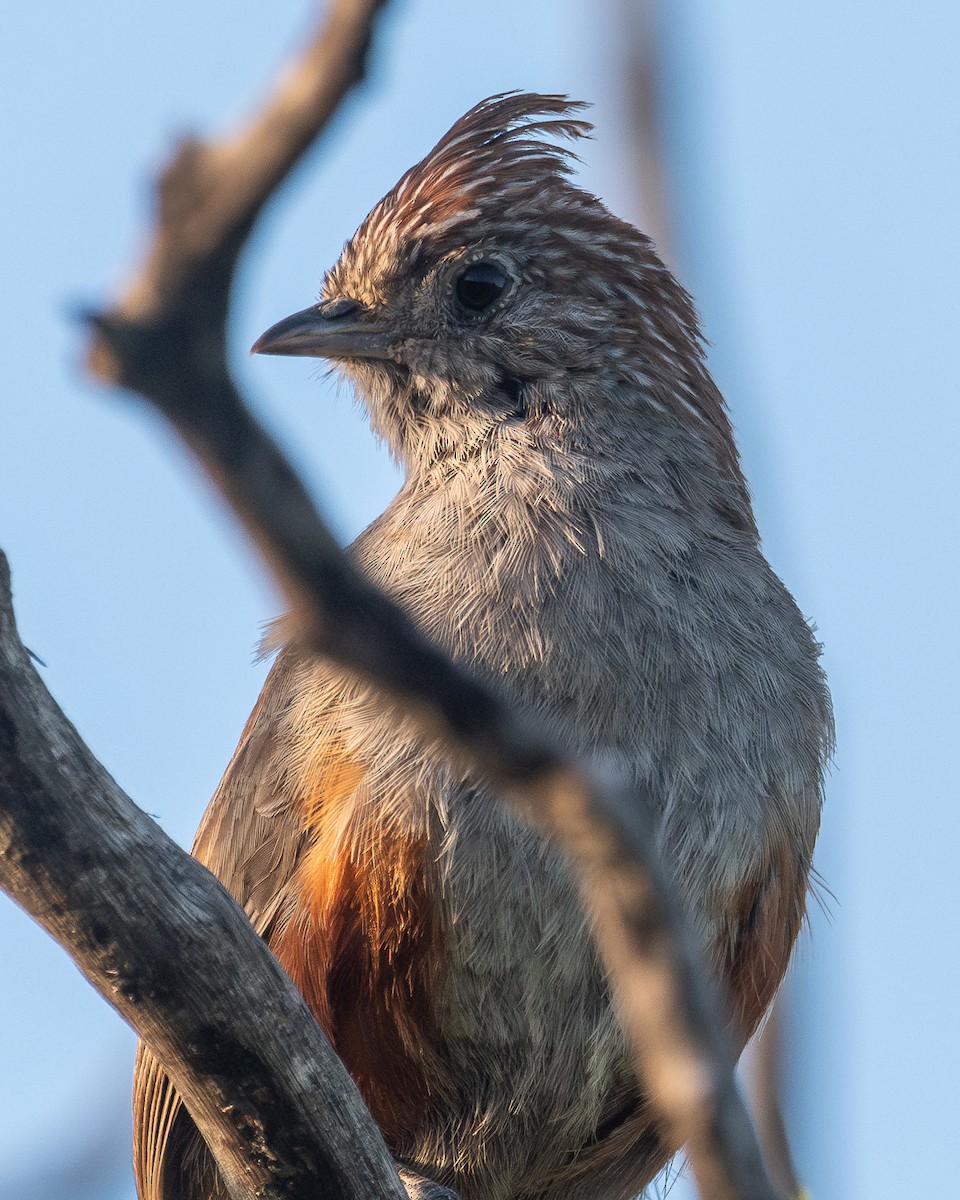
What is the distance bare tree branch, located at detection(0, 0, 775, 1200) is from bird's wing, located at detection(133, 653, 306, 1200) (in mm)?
903

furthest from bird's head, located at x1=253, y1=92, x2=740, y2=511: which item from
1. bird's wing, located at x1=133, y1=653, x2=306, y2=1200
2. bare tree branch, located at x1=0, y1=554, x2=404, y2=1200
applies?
A: bare tree branch, located at x1=0, y1=554, x2=404, y2=1200

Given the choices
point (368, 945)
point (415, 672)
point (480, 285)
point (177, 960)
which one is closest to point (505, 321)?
point (480, 285)

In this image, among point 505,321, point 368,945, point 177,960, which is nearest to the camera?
point 177,960

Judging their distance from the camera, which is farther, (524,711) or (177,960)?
(524,711)

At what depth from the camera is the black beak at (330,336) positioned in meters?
5.66

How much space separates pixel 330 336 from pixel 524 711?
87.2 inches

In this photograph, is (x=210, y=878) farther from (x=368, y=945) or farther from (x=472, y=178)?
(x=472, y=178)

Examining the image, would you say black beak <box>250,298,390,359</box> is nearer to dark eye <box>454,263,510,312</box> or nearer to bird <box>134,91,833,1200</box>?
bird <box>134,91,833,1200</box>

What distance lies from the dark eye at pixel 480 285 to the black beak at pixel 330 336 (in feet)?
1.09

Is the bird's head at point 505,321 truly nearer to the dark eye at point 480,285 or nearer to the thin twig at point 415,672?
the dark eye at point 480,285

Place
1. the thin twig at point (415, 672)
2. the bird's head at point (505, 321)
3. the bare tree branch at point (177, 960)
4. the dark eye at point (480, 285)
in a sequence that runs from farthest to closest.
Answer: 1. the dark eye at point (480, 285)
2. the bird's head at point (505, 321)
3. the bare tree branch at point (177, 960)
4. the thin twig at point (415, 672)

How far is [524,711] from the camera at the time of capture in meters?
3.99

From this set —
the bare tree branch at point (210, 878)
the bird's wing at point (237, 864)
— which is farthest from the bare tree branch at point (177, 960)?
the bird's wing at point (237, 864)

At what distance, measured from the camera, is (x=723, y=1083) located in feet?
7.76
